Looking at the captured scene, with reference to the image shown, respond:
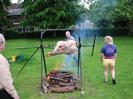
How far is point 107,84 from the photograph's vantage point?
480 inches

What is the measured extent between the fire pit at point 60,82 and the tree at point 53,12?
29062 millimetres

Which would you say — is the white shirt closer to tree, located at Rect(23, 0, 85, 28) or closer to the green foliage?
the green foliage

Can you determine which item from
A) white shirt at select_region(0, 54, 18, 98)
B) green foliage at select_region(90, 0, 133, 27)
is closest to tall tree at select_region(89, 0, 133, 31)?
green foliage at select_region(90, 0, 133, 27)

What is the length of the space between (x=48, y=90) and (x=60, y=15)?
2962cm

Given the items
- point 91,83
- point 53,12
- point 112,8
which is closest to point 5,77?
point 91,83

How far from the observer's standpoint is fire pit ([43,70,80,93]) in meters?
11.2

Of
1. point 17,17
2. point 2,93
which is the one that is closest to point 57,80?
point 2,93

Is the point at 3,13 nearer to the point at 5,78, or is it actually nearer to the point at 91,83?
the point at 91,83

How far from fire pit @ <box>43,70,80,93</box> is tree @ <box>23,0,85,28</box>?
1144 inches

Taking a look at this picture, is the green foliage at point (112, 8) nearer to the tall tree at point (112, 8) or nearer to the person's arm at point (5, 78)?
the tall tree at point (112, 8)

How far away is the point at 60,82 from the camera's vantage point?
11.4m

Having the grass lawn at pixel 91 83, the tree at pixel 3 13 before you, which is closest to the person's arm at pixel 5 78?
the grass lawn at pixel 91 83

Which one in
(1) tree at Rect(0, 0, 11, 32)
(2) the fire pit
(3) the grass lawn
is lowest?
(3) the grass lawn

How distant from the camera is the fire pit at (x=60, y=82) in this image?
11172 mm
